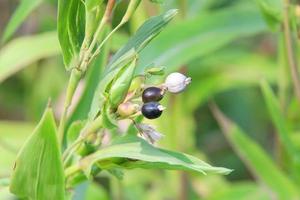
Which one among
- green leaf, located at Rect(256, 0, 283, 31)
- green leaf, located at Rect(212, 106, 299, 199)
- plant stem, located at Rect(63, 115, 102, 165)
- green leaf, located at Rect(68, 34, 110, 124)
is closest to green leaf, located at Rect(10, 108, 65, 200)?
plant stem, located at Rect(63, 115, 102, 165)

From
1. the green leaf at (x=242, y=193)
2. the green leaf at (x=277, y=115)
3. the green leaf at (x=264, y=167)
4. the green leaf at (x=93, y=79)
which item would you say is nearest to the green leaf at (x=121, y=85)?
the green leaf at (x=93, y=79)

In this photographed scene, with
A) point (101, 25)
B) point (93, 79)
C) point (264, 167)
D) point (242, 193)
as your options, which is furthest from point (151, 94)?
point (242, 193)

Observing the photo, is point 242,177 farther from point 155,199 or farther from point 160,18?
point 160,18

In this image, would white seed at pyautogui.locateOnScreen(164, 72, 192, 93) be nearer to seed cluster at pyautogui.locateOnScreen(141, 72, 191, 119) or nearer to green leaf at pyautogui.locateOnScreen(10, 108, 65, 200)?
seed cluster at pyautogui.locateOnScreen(141, 72, 191, 119)

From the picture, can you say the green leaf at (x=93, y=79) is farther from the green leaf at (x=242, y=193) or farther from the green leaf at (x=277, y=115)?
the green leaf at (x=242, y=193)

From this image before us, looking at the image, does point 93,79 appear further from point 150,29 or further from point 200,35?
point 200,35
